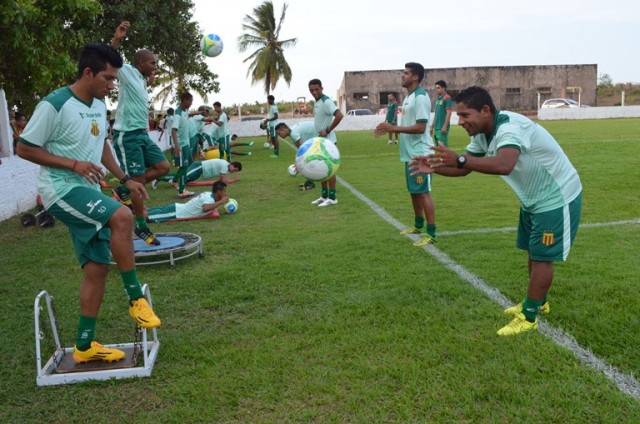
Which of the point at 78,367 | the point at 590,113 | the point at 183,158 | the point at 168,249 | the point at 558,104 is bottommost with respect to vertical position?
the point at 78,367

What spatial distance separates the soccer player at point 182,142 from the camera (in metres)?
11.8

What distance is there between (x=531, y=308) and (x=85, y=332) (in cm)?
307

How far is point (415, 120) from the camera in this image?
6863 millimetres

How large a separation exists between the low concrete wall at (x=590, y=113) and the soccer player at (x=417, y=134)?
37.1 metres

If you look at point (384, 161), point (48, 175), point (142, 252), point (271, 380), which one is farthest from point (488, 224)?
point (384, 161)

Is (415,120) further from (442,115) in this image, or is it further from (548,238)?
(442,115)

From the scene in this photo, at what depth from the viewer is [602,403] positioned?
9.96 feet

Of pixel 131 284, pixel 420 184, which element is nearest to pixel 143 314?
pixel 131 284

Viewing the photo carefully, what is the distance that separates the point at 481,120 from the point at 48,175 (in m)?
2.90

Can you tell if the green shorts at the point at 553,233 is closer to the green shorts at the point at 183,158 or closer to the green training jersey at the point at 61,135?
the green training jersey at the point at 61,135

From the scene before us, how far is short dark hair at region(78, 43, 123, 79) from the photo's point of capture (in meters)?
3.61

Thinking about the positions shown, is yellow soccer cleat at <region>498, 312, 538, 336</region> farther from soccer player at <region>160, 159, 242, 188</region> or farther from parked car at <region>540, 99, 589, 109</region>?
parked car at <region>540, 99, 589, 109</region>

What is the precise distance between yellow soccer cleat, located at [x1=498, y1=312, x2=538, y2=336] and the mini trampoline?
3.52 meters

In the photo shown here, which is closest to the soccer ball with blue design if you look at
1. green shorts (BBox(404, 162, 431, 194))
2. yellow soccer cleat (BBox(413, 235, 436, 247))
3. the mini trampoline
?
the mini trampoline
